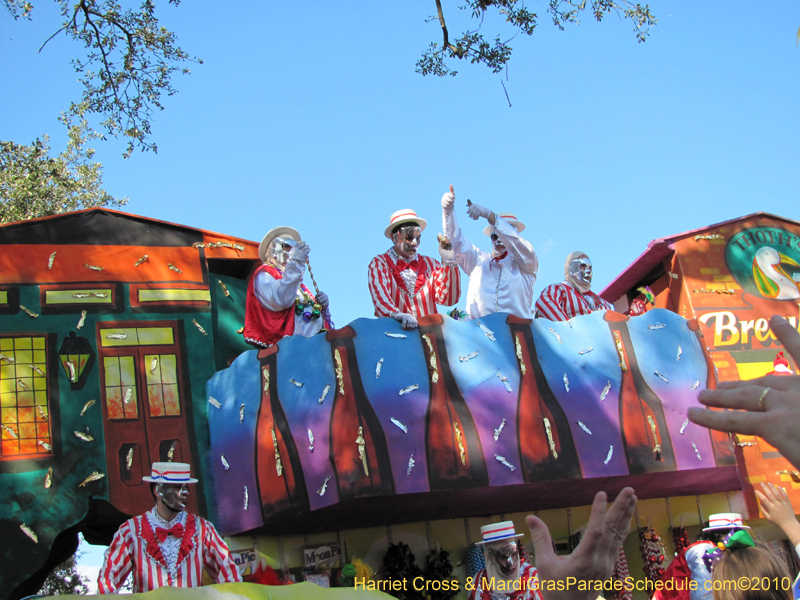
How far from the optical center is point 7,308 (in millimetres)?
7664

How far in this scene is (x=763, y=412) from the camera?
1.87 meters

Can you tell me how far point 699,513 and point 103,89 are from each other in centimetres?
879

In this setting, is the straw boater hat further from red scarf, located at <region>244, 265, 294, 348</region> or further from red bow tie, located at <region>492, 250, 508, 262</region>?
red bow tie, located at <region>492, 250, 508, 262</region>

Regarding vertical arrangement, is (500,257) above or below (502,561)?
above

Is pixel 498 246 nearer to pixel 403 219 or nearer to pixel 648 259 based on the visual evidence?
pixel 403 219

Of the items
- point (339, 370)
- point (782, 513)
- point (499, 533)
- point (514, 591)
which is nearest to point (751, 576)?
point (782, 513)

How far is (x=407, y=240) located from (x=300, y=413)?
2.51 m

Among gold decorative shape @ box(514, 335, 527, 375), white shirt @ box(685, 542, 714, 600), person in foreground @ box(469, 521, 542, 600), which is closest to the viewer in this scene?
white shirt @ box(685, 542, 714, 600)

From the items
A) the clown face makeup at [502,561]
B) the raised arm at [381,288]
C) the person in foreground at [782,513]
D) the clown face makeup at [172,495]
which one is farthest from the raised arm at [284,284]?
the person in foreground at [782,513]

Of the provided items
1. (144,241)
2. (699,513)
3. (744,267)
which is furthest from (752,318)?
(144,241)

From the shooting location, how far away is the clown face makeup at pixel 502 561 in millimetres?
6941

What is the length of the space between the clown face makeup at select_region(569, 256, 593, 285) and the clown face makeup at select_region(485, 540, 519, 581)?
393cm

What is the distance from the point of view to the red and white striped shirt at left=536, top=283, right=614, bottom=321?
31.8 feet

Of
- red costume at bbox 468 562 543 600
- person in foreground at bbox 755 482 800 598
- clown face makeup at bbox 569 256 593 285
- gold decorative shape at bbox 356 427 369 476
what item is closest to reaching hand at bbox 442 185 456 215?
clown face makeup at bbox 569 256 593 285
